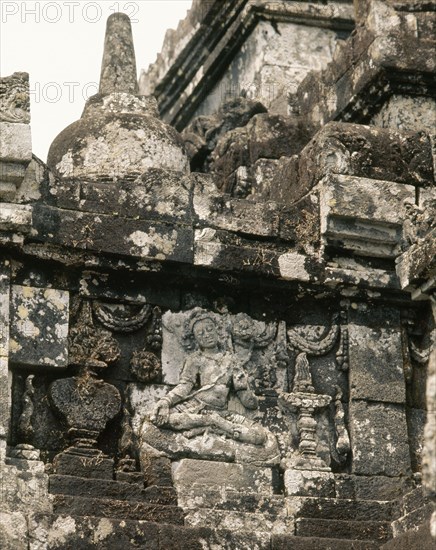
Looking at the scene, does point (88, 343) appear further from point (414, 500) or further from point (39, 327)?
point (414, 500)

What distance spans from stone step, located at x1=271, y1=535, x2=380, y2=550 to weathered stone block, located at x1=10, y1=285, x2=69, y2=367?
1991mm

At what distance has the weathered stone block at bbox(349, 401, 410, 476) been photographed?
47.7 ft

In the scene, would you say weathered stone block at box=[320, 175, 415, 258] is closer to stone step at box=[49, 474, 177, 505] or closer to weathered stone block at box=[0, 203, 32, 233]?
weathered stone block at box=[0, 203, 32, 233]

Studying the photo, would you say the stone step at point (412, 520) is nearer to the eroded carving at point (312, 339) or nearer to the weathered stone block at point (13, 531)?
the eroded carving at point (312, 339)

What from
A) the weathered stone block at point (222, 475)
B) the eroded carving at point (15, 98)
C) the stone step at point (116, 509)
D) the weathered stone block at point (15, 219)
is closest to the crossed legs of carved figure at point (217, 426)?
the weathered stone block at point (222, 475)

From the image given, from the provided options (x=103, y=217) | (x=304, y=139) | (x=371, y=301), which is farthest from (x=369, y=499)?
(x=304, y=139)

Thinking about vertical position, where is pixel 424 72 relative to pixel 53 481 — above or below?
above

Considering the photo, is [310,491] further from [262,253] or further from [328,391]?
[262,253]

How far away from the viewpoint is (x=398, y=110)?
16516 mm

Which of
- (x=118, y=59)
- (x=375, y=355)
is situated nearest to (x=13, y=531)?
(x=375, y=355)

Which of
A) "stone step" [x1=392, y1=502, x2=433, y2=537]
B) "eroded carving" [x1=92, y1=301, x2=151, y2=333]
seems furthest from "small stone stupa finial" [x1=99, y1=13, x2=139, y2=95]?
"stone step" [x1=392, y1=502, x2=433, y2=537]

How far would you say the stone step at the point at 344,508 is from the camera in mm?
14070

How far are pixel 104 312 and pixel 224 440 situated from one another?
129cm

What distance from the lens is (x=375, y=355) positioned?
1494cm
